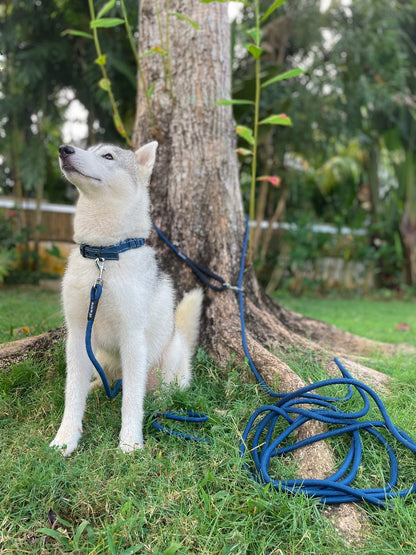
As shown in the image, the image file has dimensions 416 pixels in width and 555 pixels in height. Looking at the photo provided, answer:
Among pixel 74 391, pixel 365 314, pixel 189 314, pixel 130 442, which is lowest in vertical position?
pixel 365 314

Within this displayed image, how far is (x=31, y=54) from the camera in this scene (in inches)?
250

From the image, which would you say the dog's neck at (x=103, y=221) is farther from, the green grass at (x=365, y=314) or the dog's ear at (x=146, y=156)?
the green grass at (x=365, y=314)

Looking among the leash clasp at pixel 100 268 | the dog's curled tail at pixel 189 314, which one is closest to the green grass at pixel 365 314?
the dog's curled tail at pixel 189 314

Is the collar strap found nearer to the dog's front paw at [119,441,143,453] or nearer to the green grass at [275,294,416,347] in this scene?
the dog's front paw at [119,441,143,453]

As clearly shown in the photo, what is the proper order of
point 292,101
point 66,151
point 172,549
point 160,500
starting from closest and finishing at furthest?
point 172,549
point 160,500
point 66,151
point 292,101

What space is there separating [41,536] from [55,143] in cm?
824

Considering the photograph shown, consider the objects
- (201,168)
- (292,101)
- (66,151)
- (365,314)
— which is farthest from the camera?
(292,101)

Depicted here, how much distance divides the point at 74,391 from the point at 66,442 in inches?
9.0

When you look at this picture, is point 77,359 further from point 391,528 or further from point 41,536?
point 391,528

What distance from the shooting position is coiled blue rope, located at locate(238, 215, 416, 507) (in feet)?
5.72

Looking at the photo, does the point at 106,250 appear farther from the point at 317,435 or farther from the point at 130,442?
the point at 317,435

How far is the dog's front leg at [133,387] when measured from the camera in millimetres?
2017

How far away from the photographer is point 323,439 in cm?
202

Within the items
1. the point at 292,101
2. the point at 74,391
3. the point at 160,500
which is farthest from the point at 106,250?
the point at 292,101
